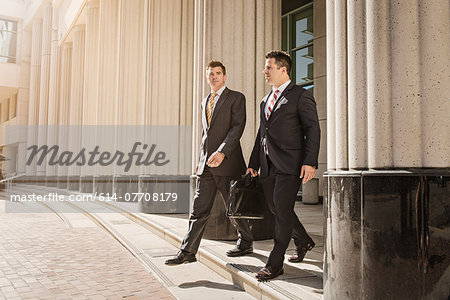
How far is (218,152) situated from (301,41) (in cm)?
1049

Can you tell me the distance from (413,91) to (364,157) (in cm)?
53

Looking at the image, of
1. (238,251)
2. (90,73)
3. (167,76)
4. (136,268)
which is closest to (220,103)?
(238,251)

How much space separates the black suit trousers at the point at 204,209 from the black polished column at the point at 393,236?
187 centimetres

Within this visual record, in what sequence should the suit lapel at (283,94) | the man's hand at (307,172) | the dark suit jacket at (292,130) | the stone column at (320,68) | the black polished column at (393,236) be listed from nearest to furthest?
1. the black polished column at (393,236)
2. the man's hand at (307,172)
3. the dark suit jacket at (292,130)
4. the suit lapel at (283,94)
5. the stone column at (320,68)

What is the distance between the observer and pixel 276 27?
6605 millimetres

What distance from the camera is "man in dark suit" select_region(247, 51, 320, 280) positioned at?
11.9ft

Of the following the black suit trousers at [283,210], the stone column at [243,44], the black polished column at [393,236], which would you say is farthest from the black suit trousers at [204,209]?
the black polished column at [393,236]

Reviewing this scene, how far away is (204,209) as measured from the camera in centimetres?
451

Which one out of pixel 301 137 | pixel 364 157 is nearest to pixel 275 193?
pixel 301 137

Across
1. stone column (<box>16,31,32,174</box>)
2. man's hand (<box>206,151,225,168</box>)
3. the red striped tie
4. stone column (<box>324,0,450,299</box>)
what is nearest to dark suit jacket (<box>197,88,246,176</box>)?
man's hand (<box>206,151,225,168</box>)

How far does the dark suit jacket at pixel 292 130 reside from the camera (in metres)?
3.61

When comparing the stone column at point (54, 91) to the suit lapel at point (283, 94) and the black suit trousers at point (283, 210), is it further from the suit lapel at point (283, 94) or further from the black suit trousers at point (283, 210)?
the black suit trousers at point (283, 210)

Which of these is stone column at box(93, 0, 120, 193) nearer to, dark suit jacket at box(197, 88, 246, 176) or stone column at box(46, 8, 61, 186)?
stone column at box(46, 8, 61, 186)

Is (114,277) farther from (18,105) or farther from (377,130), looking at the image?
(18,105)
